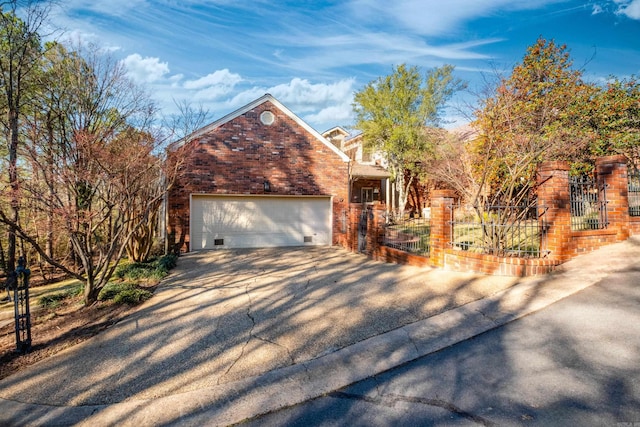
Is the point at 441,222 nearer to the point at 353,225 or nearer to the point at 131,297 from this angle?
the point at 353,225

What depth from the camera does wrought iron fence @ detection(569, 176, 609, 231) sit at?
19.9 ft

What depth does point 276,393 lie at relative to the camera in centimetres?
277

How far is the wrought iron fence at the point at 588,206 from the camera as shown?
19.9ft

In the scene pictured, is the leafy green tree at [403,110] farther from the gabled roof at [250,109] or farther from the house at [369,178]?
the gabled roof at [250,109]

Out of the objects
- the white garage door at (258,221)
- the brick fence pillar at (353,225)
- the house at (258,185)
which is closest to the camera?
the brick fence pillar at (353,225)

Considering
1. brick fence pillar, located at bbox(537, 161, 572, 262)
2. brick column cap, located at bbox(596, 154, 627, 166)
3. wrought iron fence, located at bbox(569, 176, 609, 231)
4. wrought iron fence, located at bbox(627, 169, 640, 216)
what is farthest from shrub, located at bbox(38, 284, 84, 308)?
wrought iron fence, located at bbox(627, 169, 640, 216)

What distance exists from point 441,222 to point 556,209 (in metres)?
1.86

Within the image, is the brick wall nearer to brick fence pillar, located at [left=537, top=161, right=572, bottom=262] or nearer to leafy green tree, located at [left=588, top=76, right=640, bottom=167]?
brick fence pillar, located at [left=537, top=161, right=572, bottom=262]

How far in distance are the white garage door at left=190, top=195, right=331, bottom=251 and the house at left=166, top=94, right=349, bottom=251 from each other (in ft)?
0.10

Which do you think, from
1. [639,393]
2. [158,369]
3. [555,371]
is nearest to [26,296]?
[158,369]

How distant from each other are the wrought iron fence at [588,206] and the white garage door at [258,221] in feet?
24.5

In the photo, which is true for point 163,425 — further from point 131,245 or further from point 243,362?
point 131,245

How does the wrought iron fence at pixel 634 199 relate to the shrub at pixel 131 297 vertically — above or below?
above

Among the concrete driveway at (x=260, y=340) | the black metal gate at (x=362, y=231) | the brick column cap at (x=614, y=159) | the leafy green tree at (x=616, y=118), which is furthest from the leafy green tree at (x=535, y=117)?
the concrete driveway at (x=260, y=340)
